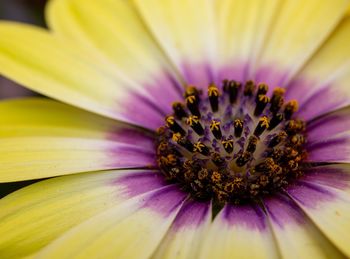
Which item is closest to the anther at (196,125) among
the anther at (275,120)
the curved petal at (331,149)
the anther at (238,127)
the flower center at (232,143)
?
the flower center at (232,143)

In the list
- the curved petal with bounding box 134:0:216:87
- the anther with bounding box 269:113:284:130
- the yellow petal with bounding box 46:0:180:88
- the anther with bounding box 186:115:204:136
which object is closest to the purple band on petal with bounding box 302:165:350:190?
the anther with bounding box 269:113:284:130

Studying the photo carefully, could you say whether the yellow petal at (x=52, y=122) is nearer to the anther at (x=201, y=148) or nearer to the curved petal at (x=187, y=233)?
the anther at (x=201, y=148)

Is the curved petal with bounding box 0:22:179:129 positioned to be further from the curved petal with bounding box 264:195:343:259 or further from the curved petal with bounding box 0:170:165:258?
the curved petal with bounding box 264:195:343:259

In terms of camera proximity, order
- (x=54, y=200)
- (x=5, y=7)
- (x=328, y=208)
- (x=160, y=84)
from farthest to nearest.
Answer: (x=5, y=7) → (x=160, y=84) → (x=54, y=200) → (x=328, y=208)

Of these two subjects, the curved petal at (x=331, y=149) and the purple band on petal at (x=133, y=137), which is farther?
the purple band on petal at (x=133, y=137)

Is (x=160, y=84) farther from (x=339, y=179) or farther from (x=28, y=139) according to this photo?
(x=339, y=179)

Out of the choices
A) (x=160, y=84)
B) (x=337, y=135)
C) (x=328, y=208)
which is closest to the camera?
(x=328, y=208)

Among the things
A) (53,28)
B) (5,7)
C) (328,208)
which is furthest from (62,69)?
(5,7)
